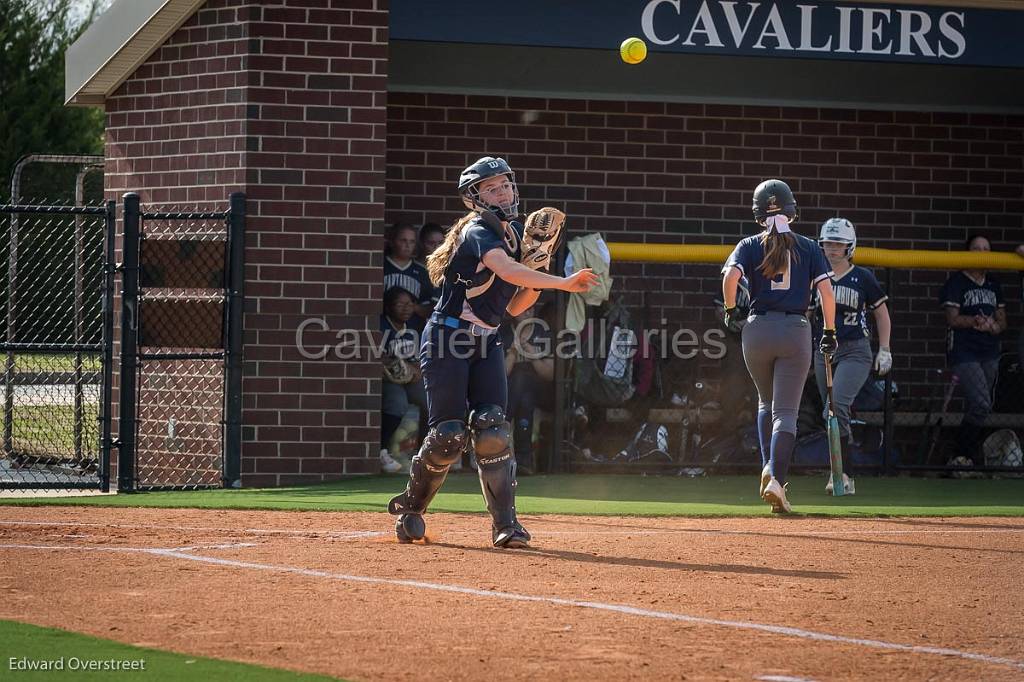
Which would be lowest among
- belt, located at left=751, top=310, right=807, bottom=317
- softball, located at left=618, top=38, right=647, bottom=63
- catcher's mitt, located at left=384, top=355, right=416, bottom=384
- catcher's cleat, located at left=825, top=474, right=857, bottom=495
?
catcher's cleat, located at left=825, top=474, right=857, bottom=495

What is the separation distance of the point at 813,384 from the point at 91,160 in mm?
6996

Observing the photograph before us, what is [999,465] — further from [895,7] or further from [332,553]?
[332,553]

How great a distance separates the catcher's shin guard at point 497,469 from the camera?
757cm

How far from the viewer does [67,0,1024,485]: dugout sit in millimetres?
Answer: 11547

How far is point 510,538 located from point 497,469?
1.22 feet

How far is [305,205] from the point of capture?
37.9 ft

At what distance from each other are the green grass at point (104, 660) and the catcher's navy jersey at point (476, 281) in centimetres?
288

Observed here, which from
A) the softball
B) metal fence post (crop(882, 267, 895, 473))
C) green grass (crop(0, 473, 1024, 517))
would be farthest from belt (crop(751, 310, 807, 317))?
metal fence post (crop(882, 267, 895, 473))

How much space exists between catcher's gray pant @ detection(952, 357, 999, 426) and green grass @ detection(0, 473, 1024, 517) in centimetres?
71

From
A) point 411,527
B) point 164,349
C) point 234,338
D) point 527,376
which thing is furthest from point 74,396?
point 411,527

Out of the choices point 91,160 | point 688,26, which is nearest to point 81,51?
point 91,160

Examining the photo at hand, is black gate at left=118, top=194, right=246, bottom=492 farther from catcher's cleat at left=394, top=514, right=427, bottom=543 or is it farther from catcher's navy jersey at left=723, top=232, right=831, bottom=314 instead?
catcher's navy jersey at left=723, top=232, right=831, bottom=314

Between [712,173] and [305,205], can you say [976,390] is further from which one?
[305,205]

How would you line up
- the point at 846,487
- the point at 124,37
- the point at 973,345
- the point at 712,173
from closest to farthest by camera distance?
1. the point at 846,487
2. the point at 124,37
3. the point at 973,345
4. the point at 712,173
